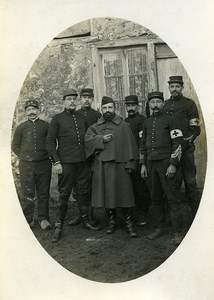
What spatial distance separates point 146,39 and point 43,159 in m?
1.02

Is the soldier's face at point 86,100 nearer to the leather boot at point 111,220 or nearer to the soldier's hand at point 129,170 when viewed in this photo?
the soldier's hand at point 129,170

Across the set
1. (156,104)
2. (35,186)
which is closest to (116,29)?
(156,104)

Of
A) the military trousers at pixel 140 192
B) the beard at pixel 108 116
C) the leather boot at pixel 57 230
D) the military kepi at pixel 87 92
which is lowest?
the leather boot at pixel 57 230

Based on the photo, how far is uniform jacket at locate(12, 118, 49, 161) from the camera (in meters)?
2.79

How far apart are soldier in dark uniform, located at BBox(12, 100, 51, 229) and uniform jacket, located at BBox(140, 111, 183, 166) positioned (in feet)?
2.13

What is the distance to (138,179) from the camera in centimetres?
264

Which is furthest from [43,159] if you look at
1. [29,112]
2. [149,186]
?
[149,186]

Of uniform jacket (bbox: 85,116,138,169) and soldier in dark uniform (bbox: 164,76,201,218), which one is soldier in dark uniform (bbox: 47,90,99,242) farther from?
soldier in dark uniform (bbox: 164,76,201,218)

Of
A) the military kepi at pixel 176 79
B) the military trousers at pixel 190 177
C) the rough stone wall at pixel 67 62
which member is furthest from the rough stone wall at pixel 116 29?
the military trousers at pixel 190 177

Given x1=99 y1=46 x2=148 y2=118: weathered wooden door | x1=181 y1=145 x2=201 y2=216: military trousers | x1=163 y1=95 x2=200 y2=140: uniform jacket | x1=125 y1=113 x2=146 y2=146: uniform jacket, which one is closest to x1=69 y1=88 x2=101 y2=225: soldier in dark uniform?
x1=99 y1=46 x2=148 y2=118: weathered wooden door

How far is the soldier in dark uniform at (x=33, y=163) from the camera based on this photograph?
2787 mm

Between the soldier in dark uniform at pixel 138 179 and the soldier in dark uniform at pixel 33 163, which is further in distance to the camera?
the soldier in dark uniform at pixel 33 163

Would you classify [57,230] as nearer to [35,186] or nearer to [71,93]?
[35,186]

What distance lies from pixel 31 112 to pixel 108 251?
1.04 metres
